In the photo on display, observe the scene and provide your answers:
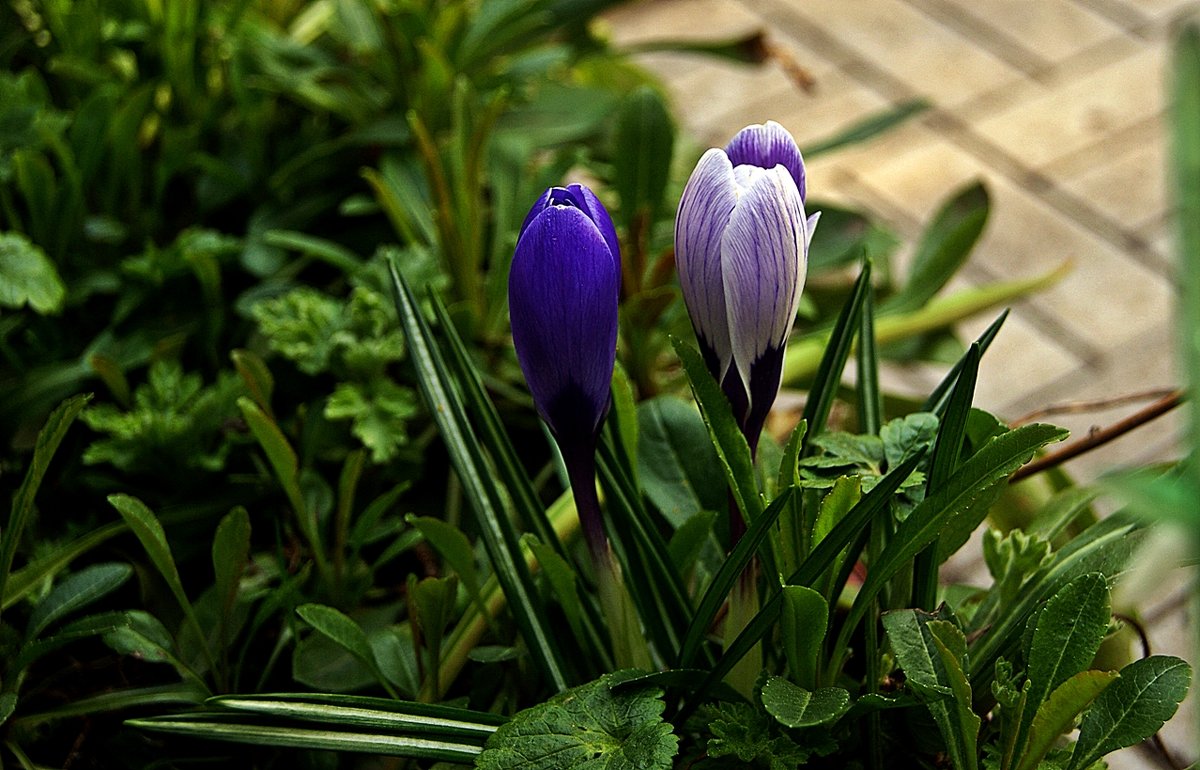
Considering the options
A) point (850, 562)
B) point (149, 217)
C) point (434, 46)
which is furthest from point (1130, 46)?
point (850, 562)

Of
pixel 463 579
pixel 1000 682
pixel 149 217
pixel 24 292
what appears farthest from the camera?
pixel 149 217

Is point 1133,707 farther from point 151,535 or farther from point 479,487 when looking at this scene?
point 151,535

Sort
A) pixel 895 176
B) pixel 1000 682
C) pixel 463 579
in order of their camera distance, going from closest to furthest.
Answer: pixel 1000 682
pixel 463 579
pixel 895 176

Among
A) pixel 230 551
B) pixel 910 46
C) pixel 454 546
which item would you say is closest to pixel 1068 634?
pixel 454 546

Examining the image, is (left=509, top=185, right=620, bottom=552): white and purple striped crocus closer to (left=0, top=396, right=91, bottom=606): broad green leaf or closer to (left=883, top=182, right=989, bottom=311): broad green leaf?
(left=0, top=396, right=91, bottom=606): broad green leaf

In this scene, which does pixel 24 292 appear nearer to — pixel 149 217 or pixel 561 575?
pixel 149 217

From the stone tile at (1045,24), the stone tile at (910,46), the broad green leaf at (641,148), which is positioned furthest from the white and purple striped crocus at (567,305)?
the stone tile at (1045,24)

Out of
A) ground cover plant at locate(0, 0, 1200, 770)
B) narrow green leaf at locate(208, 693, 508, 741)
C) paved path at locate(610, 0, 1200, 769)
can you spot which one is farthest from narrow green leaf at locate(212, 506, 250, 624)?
paved path at locate(610, 0, 1200, 769)

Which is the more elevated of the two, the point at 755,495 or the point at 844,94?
the point at 755,495
